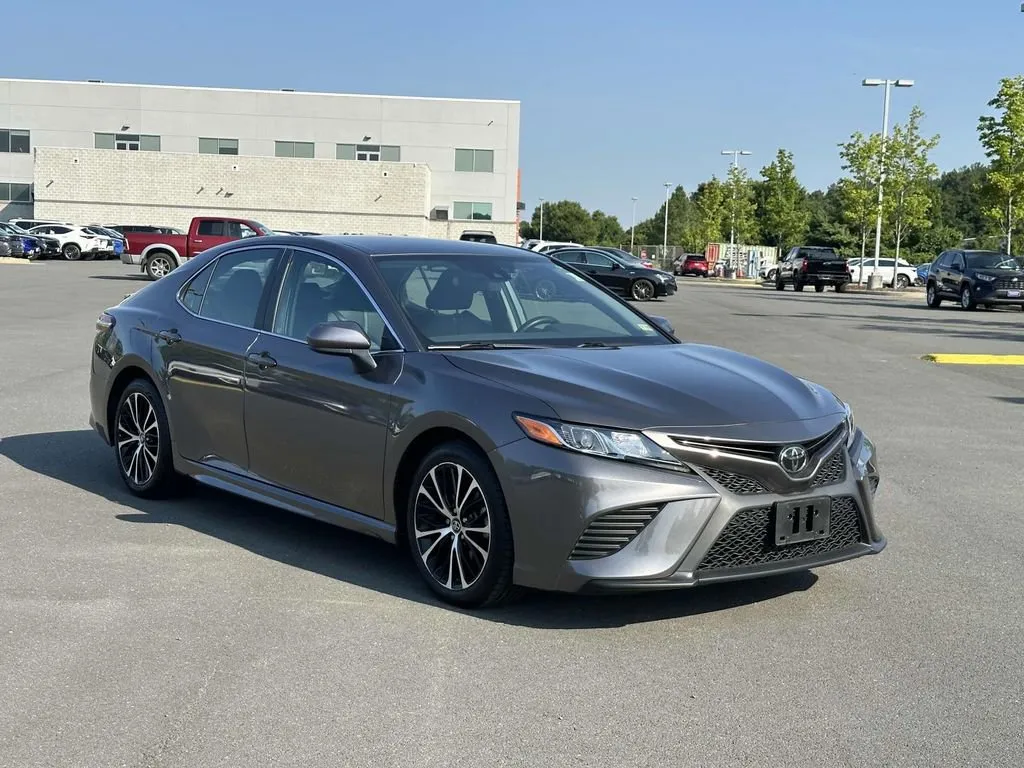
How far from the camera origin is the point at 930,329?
25.1 m

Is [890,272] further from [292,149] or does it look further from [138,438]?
[138,438]

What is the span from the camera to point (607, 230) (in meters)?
183

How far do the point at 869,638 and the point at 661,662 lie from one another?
36.4 inches

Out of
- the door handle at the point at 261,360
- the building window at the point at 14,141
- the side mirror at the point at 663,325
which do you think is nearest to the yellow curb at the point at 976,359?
the side mirror at the point at 663,325

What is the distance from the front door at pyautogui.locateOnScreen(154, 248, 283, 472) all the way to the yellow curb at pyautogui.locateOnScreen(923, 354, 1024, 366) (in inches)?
507

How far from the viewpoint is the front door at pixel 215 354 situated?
6.32 meters

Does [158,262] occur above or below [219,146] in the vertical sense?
below

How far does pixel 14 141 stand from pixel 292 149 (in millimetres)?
17252

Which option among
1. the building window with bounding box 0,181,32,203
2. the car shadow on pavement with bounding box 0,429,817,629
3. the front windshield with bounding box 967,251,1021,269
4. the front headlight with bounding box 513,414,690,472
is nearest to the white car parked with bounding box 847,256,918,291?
the front windshield with bounding box 967,251,1021,269

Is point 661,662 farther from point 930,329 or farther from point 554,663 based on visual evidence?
point 930,329

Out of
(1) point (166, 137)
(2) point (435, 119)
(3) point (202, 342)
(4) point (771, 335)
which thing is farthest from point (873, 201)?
(3) point (202, 342)

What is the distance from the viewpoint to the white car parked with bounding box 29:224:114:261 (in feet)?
192

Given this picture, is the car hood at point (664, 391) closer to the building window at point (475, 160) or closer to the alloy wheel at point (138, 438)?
the alloy wheel at point (138, 438)

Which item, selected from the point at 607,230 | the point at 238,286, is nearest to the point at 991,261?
the point at 238,286
